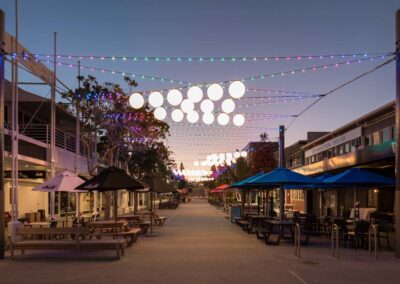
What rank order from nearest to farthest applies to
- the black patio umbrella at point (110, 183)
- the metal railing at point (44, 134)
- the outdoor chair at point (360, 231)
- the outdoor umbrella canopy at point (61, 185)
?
the black patio umbrella at point (110, 183)
the outdoor chair at point (360, 231)
the outdoor umbrella canopy at point (61, 185)
the metal railing at point (44, 134)

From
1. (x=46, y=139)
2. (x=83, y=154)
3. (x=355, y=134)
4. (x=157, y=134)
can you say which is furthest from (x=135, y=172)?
(x=355, y=134)

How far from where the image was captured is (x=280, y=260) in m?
12.8

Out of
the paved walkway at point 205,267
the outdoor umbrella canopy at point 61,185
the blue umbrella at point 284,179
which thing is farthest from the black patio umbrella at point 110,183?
the blue umbrella at point 284,179

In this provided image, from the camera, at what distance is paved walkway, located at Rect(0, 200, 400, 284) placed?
1021cm

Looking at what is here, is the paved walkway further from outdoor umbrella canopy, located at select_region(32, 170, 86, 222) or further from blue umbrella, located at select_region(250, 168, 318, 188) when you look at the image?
outdoor umbrella canopy, located at select_region(32, 170, 86, 222)

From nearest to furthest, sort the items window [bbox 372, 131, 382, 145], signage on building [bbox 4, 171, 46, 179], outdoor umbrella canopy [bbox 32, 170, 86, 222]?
outdoor umbrella canopy [bbox 32, 170, 86, 222] < signage on building [bbox 4, 171, 46, 179] < window [bbox 372, 131, 382, 145]

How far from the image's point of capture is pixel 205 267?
11633 mm

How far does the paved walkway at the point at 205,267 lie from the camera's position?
1021 cm

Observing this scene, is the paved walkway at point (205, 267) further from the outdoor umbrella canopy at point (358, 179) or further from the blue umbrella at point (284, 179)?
the outdoor umbrella canopy at point (358, 179)

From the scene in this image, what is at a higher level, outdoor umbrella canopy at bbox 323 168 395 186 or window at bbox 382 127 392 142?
window at bbox 382 127 392 142

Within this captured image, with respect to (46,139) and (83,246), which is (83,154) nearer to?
(46,139)

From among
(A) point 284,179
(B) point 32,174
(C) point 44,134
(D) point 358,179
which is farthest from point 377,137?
(B) point 32,174

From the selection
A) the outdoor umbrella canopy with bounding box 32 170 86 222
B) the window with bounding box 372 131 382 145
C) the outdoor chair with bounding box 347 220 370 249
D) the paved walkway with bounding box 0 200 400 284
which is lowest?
the paved walkway with bounding box 0 200 400 284

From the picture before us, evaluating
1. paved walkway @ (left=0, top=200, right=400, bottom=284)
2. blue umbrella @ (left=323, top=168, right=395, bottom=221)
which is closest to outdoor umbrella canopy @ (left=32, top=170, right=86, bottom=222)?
paved walkway @ (left=0, top=200, right=400, bottom=284)
